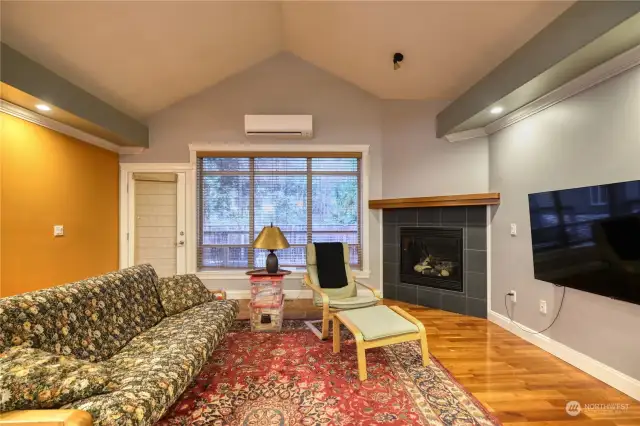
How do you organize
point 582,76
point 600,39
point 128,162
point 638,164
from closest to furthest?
point 600,39
point 638,164
point 582,76
point 128,162

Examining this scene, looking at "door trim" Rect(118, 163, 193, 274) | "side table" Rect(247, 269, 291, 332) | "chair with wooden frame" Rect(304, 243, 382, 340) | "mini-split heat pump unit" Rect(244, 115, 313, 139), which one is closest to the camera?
"chair with wooden frame" Rect(304, 243, 382, 340)

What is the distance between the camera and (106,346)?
1.91 metres

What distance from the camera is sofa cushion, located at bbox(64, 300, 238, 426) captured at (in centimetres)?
125

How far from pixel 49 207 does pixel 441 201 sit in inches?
173

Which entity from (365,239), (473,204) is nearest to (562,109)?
(473,204)

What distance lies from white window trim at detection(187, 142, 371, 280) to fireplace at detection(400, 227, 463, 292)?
0.54 metres

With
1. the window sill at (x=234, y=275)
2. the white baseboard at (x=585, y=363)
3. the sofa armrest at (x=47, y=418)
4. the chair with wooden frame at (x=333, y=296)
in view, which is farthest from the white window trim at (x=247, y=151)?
the sofa armrest at (x=47, y=418)

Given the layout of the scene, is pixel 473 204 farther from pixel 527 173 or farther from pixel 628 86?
pixel 628 86

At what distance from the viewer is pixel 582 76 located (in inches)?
90.1

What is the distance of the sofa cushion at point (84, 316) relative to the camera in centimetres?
150

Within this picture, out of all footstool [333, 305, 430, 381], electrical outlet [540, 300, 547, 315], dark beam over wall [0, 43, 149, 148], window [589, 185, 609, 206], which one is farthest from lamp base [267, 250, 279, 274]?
window [589, 185, 609, 206]

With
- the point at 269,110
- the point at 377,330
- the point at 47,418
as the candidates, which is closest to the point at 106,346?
the point at 47,418

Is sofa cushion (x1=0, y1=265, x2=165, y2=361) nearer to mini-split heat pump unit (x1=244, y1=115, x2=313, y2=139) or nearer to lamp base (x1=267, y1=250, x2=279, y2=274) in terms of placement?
lamp base (x1=267, y1=250, x2=279, y2=274)

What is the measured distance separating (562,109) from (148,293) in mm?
3922
